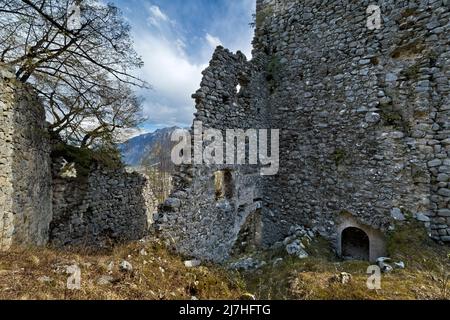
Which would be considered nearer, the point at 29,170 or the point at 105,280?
the point at 105,280

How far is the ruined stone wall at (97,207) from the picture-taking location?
797cm

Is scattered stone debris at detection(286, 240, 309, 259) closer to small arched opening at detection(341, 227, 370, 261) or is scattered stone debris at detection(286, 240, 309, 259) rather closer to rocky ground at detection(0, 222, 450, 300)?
rocky ground at detection(0, 222, 450, 300)

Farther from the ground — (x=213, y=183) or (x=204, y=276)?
(x=213, y=183)

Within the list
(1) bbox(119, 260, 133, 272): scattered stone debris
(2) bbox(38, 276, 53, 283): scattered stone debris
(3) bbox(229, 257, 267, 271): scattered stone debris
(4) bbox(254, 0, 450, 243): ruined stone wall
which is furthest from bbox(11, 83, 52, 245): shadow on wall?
(4) bbox(254, 0, 450, 243): ruined stone wall

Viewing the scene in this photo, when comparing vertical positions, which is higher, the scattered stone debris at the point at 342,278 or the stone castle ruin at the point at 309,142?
the stone castle ruin at the point at 309,142

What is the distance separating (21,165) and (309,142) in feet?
22.7

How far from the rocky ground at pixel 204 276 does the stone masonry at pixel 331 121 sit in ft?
2.98

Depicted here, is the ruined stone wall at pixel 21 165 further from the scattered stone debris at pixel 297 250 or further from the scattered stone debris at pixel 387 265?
the scattered stone debris at pixel 387 265

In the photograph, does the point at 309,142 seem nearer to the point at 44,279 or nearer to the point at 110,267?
the point at 110,267

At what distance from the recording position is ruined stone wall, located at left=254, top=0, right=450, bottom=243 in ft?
18.1

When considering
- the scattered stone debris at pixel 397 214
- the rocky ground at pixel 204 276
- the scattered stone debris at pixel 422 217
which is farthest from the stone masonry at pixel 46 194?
the scattered stone debris at pixel 422 217

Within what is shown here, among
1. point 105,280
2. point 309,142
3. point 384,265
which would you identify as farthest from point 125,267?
point 309,142

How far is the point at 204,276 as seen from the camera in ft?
12.6
